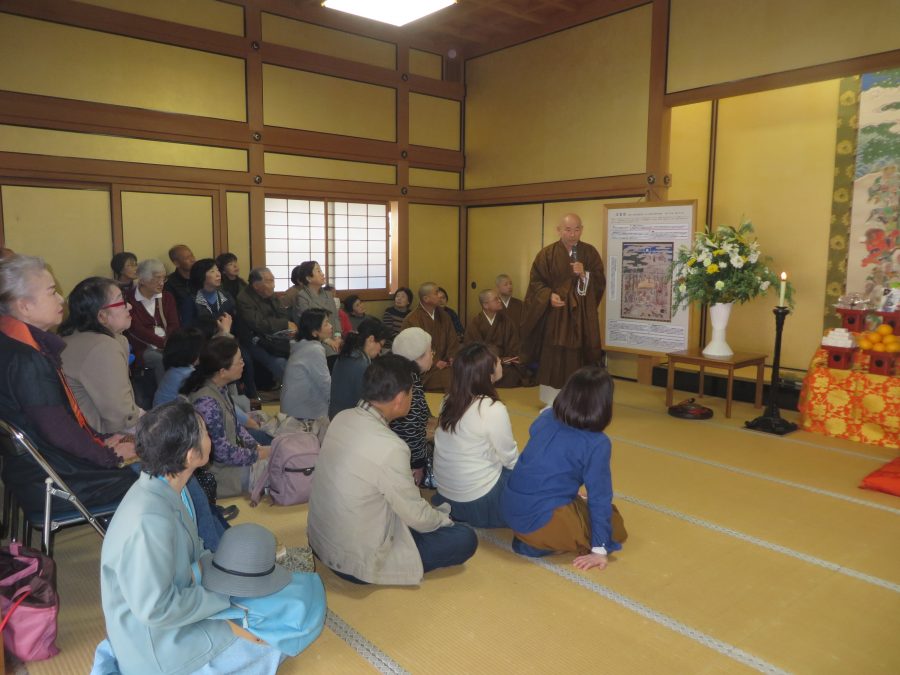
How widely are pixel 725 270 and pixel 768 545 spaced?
8.62 feet

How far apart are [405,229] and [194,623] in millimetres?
6177

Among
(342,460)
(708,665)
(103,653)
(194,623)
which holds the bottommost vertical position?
(708,665)

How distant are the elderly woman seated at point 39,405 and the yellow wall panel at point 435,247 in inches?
210

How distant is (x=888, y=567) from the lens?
8.86ft

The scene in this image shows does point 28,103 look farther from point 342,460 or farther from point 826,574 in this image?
point 826,574

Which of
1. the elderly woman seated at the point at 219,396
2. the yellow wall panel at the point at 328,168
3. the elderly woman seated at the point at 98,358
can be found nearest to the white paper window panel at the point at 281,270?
the yellow wall panel at the point at 328,168

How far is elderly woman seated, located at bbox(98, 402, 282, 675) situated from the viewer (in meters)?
1.59

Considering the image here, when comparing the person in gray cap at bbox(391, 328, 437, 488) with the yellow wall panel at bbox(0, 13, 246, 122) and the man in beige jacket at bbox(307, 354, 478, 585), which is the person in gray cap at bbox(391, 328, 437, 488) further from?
the yellow wall panel at bbox(0, 13, 246, 122)

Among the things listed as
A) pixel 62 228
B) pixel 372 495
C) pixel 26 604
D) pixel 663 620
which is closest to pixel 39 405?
pixel 26 604

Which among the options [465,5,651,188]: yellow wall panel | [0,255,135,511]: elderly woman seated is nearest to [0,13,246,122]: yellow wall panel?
[465,5,651,188]: yellow wall panel

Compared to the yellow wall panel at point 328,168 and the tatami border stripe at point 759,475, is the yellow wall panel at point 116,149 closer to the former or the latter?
the yellow wall panel at point 328,168

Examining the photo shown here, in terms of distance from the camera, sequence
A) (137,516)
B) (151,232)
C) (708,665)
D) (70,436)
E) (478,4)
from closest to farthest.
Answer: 1. (137,516)
2. (708,665)
3. (70,436)
4. (151,232)
5. (478,4)

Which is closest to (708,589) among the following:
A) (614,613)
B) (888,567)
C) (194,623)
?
(614,613)

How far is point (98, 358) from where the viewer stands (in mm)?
2873
